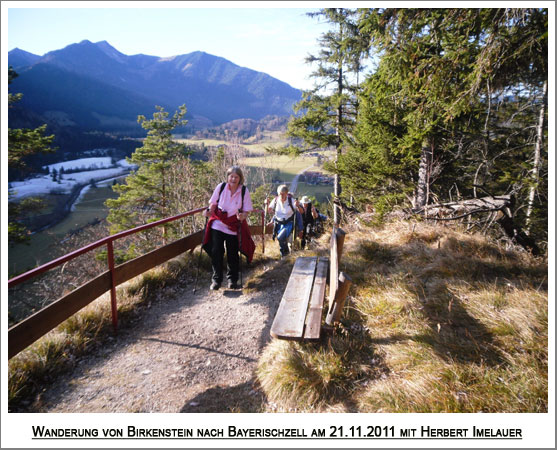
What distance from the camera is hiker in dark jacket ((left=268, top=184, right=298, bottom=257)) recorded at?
6.56 meters

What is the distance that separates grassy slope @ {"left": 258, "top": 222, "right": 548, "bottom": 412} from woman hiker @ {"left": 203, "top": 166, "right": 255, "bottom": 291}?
1.80m

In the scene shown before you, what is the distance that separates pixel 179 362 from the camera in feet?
11.1

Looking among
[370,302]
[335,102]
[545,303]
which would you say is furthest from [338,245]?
[335,102]

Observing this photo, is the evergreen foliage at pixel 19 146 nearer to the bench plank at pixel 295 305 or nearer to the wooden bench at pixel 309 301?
the bench plank at pixel 295 305

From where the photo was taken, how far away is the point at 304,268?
4.39m

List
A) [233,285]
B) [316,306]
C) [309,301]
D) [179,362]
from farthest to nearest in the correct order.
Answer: [233,285]
[309,301]
[179,362]
[316,306]

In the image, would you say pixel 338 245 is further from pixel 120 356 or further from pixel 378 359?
pixel 120 356

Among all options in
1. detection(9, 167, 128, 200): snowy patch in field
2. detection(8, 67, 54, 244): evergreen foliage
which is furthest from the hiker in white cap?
detection(9, 167, 128, 200): snowy patch in field

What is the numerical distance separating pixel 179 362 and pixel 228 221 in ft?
6.70

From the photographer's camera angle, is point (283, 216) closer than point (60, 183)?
Yes

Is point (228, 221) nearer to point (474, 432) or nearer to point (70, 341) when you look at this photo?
point (70, 341)

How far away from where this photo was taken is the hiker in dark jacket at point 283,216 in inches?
258

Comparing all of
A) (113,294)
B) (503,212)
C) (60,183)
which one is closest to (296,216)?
(503,212)

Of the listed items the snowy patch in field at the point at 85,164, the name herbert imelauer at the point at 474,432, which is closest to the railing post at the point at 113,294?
the name herbert imelauer at the point at 474,432
